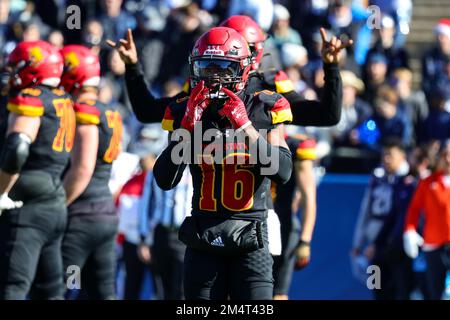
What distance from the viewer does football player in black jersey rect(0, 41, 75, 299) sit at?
22.1 ft

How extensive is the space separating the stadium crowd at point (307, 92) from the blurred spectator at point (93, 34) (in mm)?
18

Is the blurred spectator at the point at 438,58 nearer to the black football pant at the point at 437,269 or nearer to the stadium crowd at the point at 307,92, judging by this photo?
the stadium crowd at the point at 307,92

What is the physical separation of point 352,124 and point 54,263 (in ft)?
16.0

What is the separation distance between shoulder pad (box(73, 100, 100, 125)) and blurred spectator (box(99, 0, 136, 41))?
4.89 meters

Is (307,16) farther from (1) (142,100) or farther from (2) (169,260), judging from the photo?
(1) (142,100)

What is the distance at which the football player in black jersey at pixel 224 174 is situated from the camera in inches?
217

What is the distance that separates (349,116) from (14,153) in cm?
544

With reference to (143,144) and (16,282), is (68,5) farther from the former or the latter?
(16,282)

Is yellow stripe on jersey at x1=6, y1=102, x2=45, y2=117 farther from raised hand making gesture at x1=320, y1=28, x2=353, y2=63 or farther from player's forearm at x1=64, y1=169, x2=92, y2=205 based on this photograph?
raised hand making gesture at x1=320, y1=28, x2=353, y2=63

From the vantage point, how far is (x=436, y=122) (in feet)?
37.1

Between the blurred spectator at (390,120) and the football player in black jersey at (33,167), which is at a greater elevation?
the blurred spectator at (390,120)

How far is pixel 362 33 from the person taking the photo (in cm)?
1252

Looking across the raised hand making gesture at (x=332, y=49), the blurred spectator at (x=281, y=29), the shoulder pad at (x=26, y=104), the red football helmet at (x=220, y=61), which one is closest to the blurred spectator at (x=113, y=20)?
the blurred spectator at (x=281, y=29)
